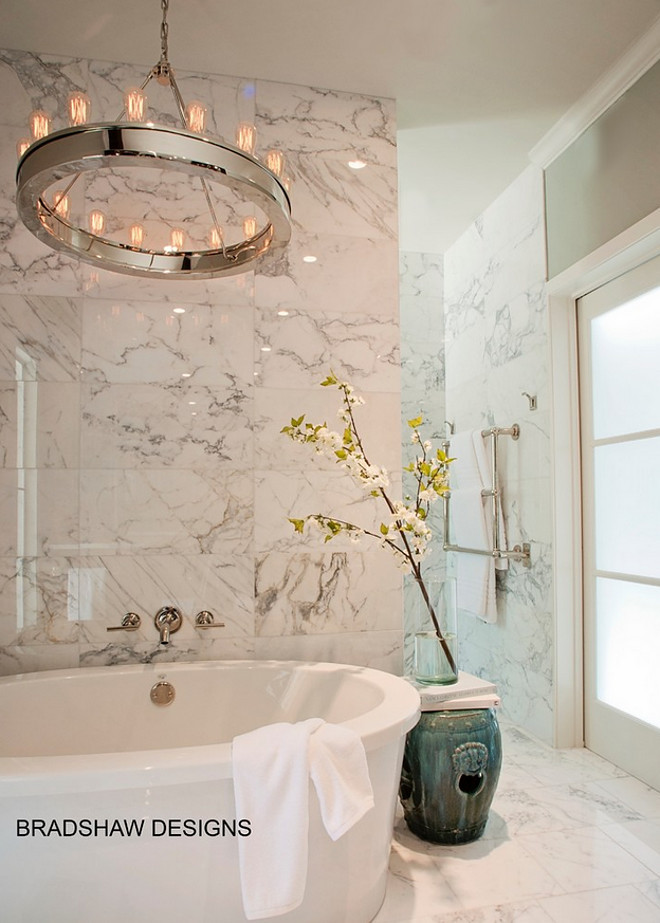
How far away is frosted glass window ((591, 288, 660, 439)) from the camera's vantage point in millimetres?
2578

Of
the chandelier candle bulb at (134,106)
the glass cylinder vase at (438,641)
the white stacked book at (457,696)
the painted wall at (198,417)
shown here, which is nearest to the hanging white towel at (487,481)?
the painted wall at (198,417)

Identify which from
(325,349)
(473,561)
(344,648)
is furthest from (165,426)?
(473,561)

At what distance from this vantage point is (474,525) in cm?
362

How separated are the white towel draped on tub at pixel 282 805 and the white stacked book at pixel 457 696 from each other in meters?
0.66

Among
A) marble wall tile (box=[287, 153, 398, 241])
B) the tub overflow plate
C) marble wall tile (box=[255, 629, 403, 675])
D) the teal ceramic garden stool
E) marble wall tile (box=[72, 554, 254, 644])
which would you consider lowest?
the teal ceramic garden stool

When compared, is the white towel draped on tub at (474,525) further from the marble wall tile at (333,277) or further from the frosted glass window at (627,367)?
the marble wall tile at (333,277)

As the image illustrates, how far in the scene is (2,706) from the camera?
81.2 inches

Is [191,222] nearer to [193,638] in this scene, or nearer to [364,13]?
[364,13]

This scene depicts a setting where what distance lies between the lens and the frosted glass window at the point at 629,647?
254cm

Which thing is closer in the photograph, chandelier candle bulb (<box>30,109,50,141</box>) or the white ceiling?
chandelier candle bulb (<box>30,109,50,141</box>)

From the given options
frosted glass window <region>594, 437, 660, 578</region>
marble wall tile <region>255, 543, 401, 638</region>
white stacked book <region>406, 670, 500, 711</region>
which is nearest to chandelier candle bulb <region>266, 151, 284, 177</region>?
marble wall tile <region>255, 543, 401, 638</region>

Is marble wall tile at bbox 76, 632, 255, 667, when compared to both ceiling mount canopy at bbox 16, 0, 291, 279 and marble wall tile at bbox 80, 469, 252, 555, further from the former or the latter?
ceiling mount canopy at bbox 16, 0, 291, 279

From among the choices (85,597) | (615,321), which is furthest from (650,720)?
(85,597)

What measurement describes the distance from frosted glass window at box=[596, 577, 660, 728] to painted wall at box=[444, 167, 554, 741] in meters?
0.24
